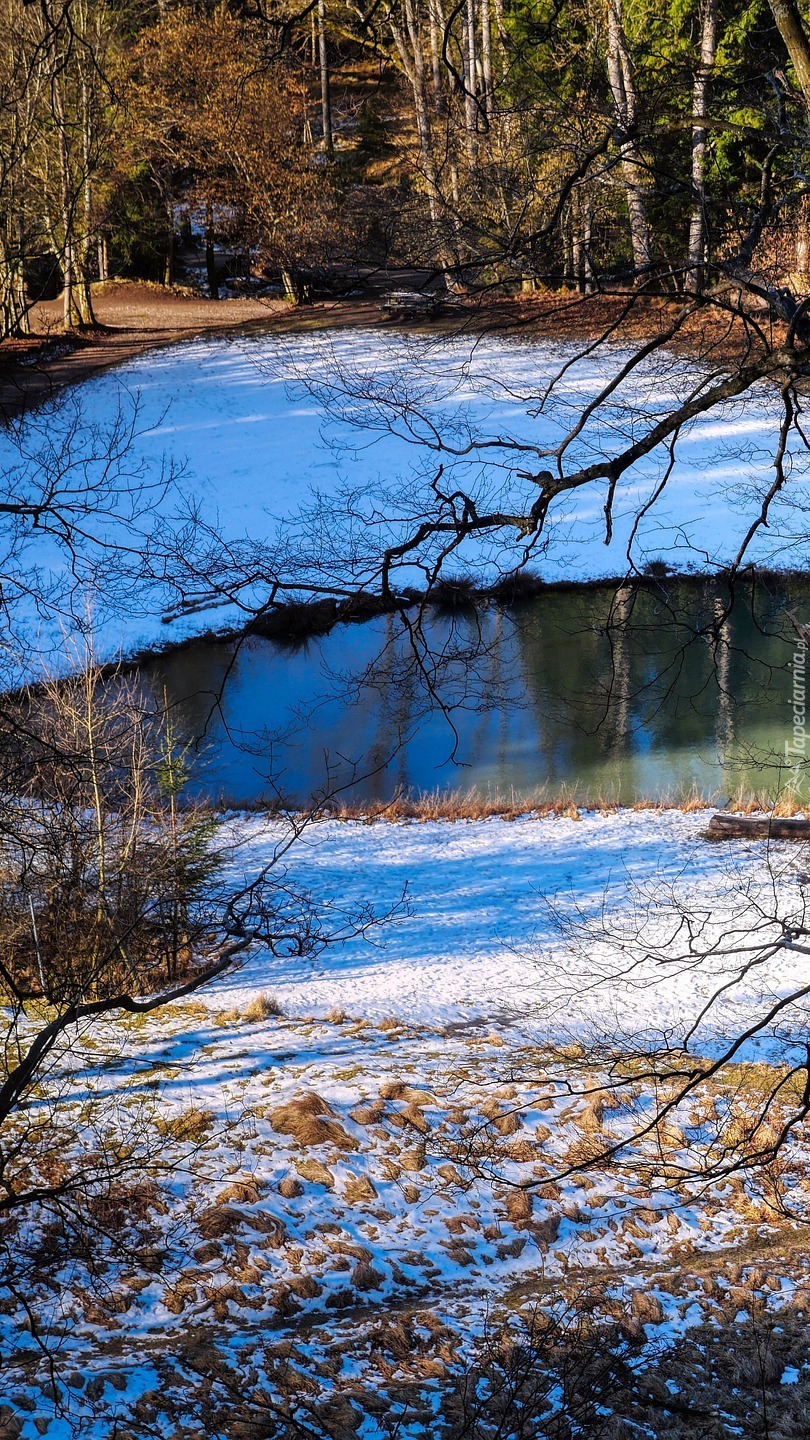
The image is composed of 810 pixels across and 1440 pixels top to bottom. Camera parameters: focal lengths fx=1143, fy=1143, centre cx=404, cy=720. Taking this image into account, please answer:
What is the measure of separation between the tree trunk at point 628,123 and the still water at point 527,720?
5768 mm

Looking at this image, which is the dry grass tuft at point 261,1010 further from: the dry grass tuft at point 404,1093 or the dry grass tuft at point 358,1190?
the dry grass tuft at point 358,1190

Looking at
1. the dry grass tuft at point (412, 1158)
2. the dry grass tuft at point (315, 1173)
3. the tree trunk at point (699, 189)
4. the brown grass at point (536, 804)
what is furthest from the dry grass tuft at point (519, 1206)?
the brown grass at point (536, 804)

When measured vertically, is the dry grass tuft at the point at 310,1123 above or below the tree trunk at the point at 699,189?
below

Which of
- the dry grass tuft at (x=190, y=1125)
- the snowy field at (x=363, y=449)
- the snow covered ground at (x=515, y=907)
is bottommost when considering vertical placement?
the snow covered ground at (x=515, y=907)

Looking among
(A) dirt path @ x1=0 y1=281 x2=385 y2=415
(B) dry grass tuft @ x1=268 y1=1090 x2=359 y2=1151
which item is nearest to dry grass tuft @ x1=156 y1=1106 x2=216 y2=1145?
(B) dry grass tuft @ x1=268 y1=1090 x2=359 y2=1151

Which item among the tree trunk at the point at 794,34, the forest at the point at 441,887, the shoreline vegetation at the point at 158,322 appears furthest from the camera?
the shoreline vegetation at the point at 158,322

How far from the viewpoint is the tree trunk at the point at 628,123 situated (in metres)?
5.00

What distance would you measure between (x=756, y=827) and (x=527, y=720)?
484cm

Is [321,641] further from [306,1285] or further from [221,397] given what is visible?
[306,1285]

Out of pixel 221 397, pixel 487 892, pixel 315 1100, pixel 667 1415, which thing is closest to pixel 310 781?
pixel 487 892

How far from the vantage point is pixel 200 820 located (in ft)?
34.4

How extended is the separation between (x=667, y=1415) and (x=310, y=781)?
1155cm

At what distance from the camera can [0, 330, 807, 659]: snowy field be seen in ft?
67.2

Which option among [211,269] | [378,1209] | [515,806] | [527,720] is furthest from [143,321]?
[378,1209]
